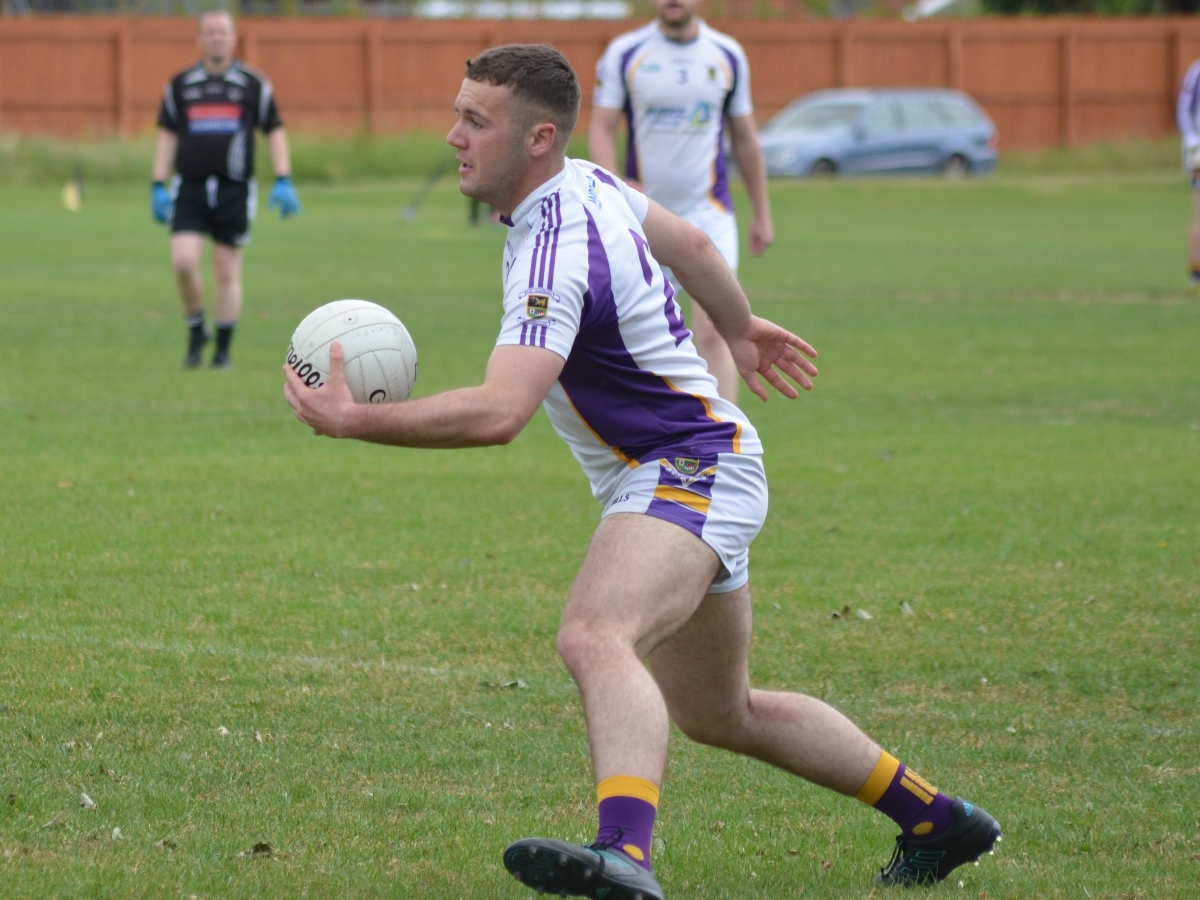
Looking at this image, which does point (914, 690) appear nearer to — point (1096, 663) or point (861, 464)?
point (1096, 663)

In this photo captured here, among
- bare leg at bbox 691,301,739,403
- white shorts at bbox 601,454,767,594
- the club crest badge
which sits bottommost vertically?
bare leg at bbox 691,301,739,403

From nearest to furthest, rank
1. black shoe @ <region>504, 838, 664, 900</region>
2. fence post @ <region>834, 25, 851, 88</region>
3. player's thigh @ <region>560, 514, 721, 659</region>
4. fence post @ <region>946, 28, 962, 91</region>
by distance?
black shoe @ <region>504, 838, 664, 900</region> → player's thigh @ <region>560, 514, 721, 659</region> → fence post @ <region>834, 25, 851, 88</region> → fence post @ <region>946, 28, 962, 91</region>

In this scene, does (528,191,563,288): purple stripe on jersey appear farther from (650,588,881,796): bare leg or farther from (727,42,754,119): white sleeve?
(727,42,754,119): white sleeve

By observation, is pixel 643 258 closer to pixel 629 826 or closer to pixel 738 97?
pixel 629 826

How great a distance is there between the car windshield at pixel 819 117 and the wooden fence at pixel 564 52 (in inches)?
257

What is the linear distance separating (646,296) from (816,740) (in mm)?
1167

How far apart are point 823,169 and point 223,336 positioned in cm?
2655

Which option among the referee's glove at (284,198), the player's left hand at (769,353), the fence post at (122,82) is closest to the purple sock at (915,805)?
the player's left hand at (769,353)

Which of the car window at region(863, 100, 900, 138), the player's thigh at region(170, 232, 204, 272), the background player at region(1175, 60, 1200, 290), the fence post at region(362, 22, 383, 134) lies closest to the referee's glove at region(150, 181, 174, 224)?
the player's thigh at region(170, 232, 204, 272)

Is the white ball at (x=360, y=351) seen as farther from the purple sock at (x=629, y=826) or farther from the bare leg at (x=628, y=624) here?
the purple sock at (x=629, y=826)

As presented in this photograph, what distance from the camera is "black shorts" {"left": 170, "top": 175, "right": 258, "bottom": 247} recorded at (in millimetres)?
12586

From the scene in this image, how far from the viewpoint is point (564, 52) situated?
44.9 meters

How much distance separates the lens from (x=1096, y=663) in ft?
19.5

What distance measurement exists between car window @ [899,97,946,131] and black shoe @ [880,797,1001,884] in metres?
34.7
